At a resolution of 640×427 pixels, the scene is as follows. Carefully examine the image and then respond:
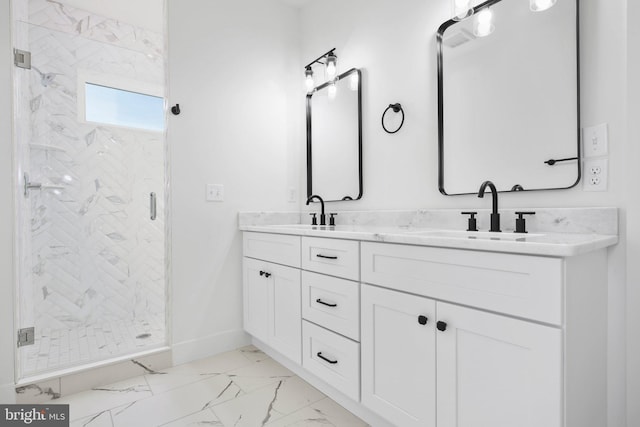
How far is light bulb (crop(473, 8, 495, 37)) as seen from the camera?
1468mm

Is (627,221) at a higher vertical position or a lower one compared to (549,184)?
lower

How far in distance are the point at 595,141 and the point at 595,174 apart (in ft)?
0.39

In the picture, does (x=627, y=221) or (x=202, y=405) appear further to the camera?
(x=202, y=405)

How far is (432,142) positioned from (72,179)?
2.72m

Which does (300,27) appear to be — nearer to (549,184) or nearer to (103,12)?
(103,12)

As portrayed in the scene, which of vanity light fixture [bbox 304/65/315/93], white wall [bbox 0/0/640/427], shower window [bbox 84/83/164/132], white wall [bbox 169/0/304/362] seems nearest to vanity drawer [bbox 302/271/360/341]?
white wall [bbox 0/0/640/427]

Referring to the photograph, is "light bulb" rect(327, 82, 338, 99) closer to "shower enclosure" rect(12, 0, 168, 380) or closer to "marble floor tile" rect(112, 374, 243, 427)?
"shower enclosure" rect(12, 0, 168, 380)

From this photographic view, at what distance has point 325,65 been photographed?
2.41m

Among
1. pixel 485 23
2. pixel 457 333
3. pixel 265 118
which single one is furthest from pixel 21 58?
pixel 457 333

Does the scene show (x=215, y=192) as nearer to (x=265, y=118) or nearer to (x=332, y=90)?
(x=265, y=118)

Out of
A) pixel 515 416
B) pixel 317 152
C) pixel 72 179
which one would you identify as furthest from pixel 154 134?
pixel 515 416

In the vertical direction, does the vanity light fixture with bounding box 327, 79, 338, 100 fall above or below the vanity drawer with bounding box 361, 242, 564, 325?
above

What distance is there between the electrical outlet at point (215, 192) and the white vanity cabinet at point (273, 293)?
12.2 inches

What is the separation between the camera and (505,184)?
1466 millimetres
